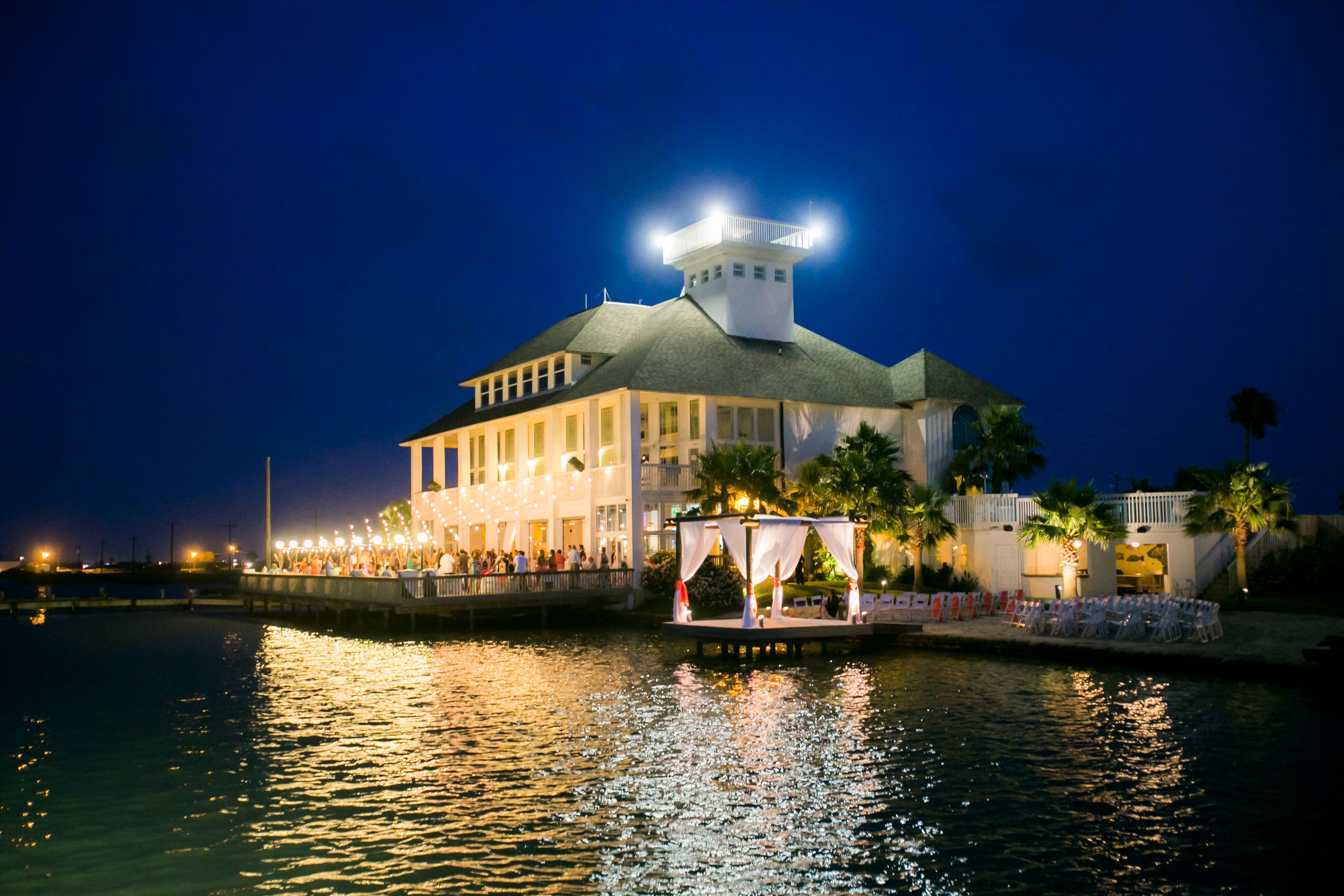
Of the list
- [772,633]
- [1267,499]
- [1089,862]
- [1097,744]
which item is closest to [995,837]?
[1089,862]

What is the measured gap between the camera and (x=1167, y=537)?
1375 inches

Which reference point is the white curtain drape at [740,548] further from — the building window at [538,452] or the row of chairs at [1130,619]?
the building window at [538,452]

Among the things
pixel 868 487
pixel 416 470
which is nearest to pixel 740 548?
pixel 868 487

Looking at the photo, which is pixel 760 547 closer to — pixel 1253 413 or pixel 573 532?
pixel 573 532

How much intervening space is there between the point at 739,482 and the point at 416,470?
2773 centimetres

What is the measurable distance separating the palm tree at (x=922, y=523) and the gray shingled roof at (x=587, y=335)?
15.8 m

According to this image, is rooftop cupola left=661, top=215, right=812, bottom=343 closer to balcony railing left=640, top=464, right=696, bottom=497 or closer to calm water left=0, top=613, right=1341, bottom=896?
balcony railing left=640, top=464, right=696, bottom=497

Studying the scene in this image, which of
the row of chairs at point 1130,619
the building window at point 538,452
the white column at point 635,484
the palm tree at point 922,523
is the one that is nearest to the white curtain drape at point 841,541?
the row of chairs at point 1130,619

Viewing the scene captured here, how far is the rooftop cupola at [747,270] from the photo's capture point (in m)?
47.7

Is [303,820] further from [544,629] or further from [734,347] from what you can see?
[734,347]

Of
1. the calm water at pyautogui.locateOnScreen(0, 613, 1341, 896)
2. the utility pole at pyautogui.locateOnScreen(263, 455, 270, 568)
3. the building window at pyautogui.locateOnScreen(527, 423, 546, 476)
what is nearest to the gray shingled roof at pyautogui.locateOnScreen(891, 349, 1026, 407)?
the building window at pyautogui.locateOnScreen(527, 423, 546, 476)

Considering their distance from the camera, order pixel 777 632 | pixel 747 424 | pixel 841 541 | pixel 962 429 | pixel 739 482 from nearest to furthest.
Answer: pixel 777 632 < pixel 841 541 < pixel 739 482 < pixel 747 424 < pixel 962 429

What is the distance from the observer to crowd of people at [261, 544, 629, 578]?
41156 mm

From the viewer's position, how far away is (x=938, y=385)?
4544 centimetres
